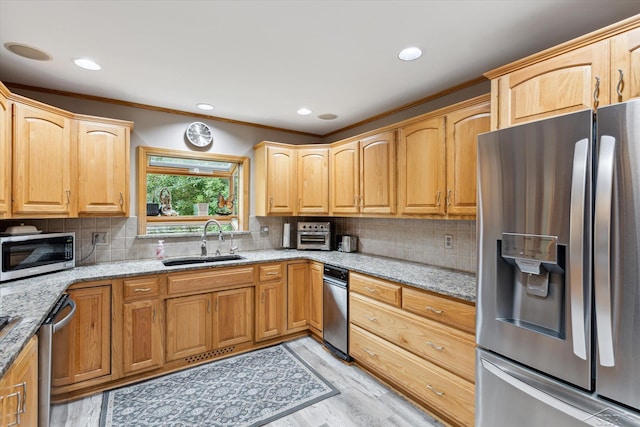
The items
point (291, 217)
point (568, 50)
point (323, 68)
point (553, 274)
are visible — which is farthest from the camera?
point (291, 217)

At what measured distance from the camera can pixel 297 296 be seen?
10.8 feet

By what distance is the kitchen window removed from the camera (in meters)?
3.20

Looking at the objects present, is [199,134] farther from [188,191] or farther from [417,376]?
[417,376]

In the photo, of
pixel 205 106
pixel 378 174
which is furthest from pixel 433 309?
pixel 205 106

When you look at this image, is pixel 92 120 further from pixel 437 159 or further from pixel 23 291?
pixel 437 159

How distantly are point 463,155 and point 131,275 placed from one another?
107 inches

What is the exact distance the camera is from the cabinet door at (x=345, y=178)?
3.21 meters

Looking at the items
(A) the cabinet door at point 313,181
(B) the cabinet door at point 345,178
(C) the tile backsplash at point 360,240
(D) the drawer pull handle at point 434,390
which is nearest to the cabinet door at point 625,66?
(C) the tile backsplash at point 360,240

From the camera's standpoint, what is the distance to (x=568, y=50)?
4.88 ft

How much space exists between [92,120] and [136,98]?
1.46 ft

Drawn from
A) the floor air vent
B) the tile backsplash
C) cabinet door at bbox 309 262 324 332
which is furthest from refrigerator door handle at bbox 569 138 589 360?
the floor air vent

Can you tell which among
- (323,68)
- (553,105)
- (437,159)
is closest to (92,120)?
(323,68)

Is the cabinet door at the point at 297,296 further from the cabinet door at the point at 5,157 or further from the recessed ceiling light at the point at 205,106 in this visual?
the cabinet door at the point at 5,157

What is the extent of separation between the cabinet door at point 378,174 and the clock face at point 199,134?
5.63 ft
